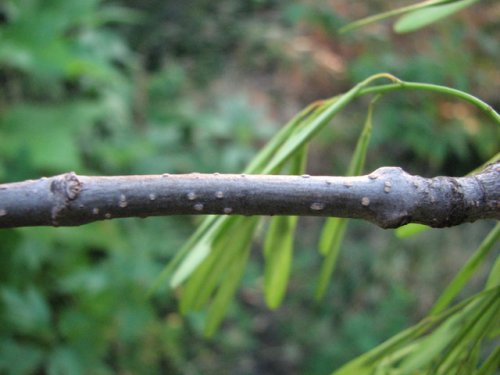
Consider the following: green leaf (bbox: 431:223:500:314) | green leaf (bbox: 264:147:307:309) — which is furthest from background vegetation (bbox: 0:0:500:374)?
green leaf (bbox: 431:223:500:314)

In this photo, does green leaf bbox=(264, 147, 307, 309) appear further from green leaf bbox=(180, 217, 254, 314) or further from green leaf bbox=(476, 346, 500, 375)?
green leaf bbox=(476, 346, 500, 375)

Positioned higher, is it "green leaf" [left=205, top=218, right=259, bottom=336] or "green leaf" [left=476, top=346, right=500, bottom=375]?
"green leaf" [left=205, top=218, right=259, bottom=336]

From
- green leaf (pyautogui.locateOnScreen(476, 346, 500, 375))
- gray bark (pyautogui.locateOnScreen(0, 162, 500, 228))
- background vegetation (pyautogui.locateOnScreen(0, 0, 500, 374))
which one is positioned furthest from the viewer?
background vegetation (pyautogui.locateOnScreen(0, 0, 500, 374))

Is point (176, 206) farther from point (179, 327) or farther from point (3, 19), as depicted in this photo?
point (3, 19)

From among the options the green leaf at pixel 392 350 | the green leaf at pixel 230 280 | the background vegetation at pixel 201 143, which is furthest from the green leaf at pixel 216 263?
the background vegetation at pixel 201 143

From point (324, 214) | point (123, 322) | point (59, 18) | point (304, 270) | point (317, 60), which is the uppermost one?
point (317, 60)

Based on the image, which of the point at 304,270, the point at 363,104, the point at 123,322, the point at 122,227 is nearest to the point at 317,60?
the point at 363,104

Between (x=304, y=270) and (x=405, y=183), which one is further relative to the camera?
(x=304, y=270)
